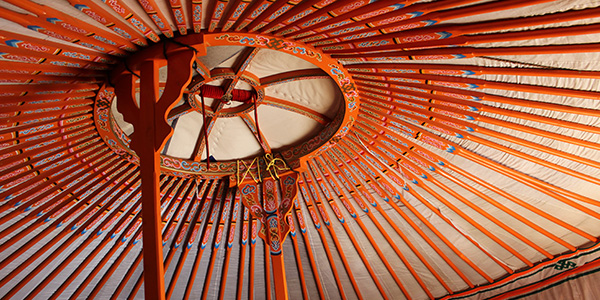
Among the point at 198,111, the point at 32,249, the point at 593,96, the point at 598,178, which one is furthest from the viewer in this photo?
the point at 32,249

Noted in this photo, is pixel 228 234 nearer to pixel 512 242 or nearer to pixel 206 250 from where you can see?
pixel 206 250

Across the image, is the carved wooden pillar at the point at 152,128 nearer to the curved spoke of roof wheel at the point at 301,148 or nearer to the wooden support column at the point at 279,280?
the curved spoke of roof wheel at the point at 301,148

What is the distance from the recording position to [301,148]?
402 cm

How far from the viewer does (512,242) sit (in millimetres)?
4055

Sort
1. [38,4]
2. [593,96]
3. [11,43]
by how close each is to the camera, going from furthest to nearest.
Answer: [593,96], [11,43], [38,4]

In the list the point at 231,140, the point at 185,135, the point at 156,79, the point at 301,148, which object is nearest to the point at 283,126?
the point at 301,148

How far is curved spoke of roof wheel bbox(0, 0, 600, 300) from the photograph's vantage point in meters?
2.34

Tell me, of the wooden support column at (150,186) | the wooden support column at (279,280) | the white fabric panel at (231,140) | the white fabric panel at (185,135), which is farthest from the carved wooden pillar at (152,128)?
the wooden support column at (279,280)

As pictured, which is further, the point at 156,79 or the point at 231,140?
the point at 231,140

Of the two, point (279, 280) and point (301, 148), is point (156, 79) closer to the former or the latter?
point (301, 148)

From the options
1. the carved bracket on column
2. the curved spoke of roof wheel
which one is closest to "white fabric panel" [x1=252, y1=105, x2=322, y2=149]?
the curved spoke of roof wheel

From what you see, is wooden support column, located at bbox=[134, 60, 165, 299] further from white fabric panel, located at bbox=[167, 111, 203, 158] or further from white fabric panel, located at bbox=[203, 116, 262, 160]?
white fabric panel, located at bbox=[203, 116, 262, 160]

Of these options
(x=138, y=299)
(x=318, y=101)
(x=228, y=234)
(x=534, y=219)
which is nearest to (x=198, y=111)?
(x=318, y=101)

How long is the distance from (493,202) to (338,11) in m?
2.30
